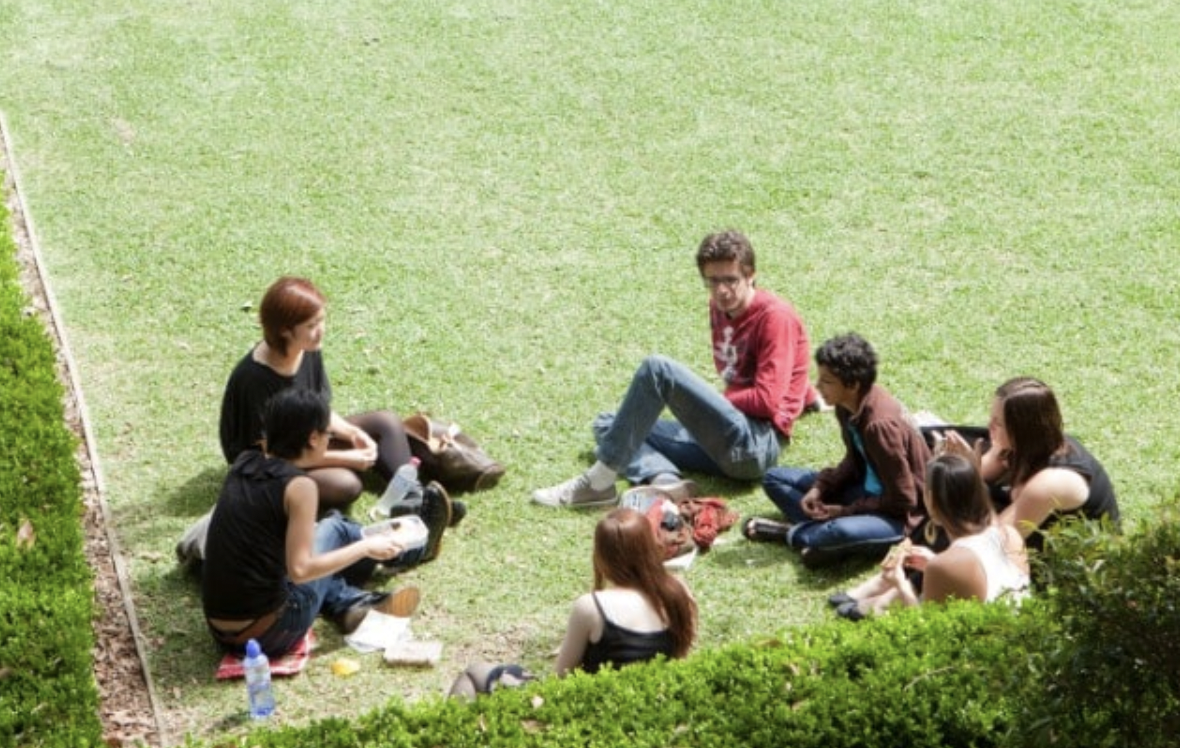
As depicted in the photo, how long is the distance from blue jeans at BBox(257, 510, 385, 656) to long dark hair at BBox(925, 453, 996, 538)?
2.96 metres

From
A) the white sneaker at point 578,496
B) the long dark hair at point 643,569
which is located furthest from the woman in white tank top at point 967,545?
the white sneaker at point 578,496

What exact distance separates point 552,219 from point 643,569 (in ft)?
19.8

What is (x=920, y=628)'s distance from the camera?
8.62m

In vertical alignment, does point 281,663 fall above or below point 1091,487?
below

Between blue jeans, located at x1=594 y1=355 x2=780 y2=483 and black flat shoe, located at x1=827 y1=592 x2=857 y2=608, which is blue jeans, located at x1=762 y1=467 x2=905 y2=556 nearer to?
black flat shoe, located at x1=827 y1=592 x2=857 y2=608

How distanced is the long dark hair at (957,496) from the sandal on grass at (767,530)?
59.7 inches

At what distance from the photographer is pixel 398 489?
11.2 meters

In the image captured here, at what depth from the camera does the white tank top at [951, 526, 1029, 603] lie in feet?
30.4

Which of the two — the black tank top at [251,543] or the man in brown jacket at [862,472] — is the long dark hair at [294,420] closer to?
the black tank top at [251,543]

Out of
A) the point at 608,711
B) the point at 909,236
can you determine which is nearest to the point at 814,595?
the point at 608,711

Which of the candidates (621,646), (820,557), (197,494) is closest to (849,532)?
(820,557)

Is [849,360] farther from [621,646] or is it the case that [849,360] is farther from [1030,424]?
[621,646]

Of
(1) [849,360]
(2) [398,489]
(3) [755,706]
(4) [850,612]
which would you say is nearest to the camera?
(3) [755,706]

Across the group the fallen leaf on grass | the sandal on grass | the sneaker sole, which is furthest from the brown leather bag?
the fallen leaf on grass
